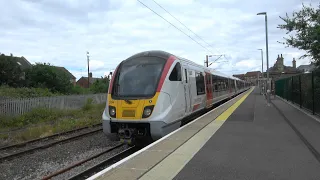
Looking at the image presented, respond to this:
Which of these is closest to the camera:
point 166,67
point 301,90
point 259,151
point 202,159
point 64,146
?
point 202,159

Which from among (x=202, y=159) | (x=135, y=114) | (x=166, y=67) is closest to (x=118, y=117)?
(x=135, y=114)

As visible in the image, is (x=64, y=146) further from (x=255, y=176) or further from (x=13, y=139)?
(x=255, y=176)

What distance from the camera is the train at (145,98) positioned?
909cm

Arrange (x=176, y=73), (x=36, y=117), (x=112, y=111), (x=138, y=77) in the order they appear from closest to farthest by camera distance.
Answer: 1. (x=112, y=111)
2. (x=138, y=77)
3. (x=176, y=73)
4. (x=36, y=117)

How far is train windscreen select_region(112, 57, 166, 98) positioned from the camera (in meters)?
9.53

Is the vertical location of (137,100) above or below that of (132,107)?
above

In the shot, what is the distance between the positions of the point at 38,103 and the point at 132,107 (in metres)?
15.2

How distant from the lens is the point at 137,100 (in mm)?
9258

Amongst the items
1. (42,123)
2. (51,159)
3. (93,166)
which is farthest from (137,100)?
(42,123)

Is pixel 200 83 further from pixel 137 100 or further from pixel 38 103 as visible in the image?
pixel 38 103

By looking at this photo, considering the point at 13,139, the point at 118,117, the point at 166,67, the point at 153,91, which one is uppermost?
the point at 166,67

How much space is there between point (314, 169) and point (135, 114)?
506 cm

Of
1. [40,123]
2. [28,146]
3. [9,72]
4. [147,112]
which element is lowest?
[28,146]

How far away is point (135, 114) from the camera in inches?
360
